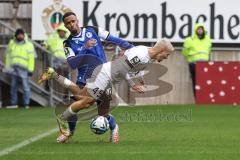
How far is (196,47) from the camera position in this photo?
24750 millimetres

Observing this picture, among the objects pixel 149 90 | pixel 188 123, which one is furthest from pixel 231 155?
pixel 149 90

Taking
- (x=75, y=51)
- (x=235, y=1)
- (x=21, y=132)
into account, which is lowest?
(x=21, y=132)

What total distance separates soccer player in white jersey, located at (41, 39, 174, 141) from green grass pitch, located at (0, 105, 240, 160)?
23.3 inches

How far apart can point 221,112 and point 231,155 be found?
1002cm

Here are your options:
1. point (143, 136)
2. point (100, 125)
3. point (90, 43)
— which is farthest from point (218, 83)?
point (100, 125)

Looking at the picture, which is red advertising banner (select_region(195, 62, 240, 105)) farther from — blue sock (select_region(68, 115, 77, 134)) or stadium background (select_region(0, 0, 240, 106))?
blue sock (select_region(68, 115, 77, 134))

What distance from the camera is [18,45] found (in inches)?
938

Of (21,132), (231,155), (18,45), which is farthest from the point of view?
(18,45)

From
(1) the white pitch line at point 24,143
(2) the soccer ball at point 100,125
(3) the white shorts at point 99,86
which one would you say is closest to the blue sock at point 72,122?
(2) the soccer ball at point 100,125

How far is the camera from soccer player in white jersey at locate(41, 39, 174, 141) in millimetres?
12305

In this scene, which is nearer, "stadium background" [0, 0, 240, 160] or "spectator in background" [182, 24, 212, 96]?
"stadium background" [0, 0, 240, 160]

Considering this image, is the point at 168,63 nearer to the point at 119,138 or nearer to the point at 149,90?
the point at 149,90

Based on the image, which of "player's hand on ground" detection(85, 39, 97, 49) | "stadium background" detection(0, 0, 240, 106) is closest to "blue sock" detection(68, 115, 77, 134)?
"player's hand on ground" detection(85, 39, 97, 49)

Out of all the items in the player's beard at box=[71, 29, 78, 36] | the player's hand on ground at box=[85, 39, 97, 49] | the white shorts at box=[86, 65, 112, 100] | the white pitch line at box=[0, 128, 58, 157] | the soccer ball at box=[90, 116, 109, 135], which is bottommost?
the white pitch line at box=[0, 128, 58, 157]
